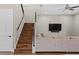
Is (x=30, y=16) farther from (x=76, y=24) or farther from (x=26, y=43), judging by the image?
(x=76, y=24)

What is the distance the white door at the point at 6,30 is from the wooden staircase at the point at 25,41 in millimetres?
437

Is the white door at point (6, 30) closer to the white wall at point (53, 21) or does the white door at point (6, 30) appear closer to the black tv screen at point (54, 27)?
the white wall at point (53, 21)

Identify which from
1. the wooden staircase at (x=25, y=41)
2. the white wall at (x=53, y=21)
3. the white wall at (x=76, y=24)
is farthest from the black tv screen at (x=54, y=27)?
the wooden staircase at (x=25, y=41)

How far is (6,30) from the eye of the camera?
5727mm

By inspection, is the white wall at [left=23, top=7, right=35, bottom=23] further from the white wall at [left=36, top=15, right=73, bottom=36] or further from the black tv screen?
the black tv screen

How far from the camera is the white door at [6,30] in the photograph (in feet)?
18.3

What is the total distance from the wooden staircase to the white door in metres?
0.44

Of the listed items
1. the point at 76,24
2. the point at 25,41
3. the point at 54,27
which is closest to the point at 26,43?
the point at 25,41

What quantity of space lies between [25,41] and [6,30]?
1146mm

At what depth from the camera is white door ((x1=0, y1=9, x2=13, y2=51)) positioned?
18.3 feet

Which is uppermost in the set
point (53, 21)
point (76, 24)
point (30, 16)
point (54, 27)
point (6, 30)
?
point (30, 16)

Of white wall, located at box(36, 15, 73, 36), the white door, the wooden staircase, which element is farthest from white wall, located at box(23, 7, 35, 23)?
the white door
